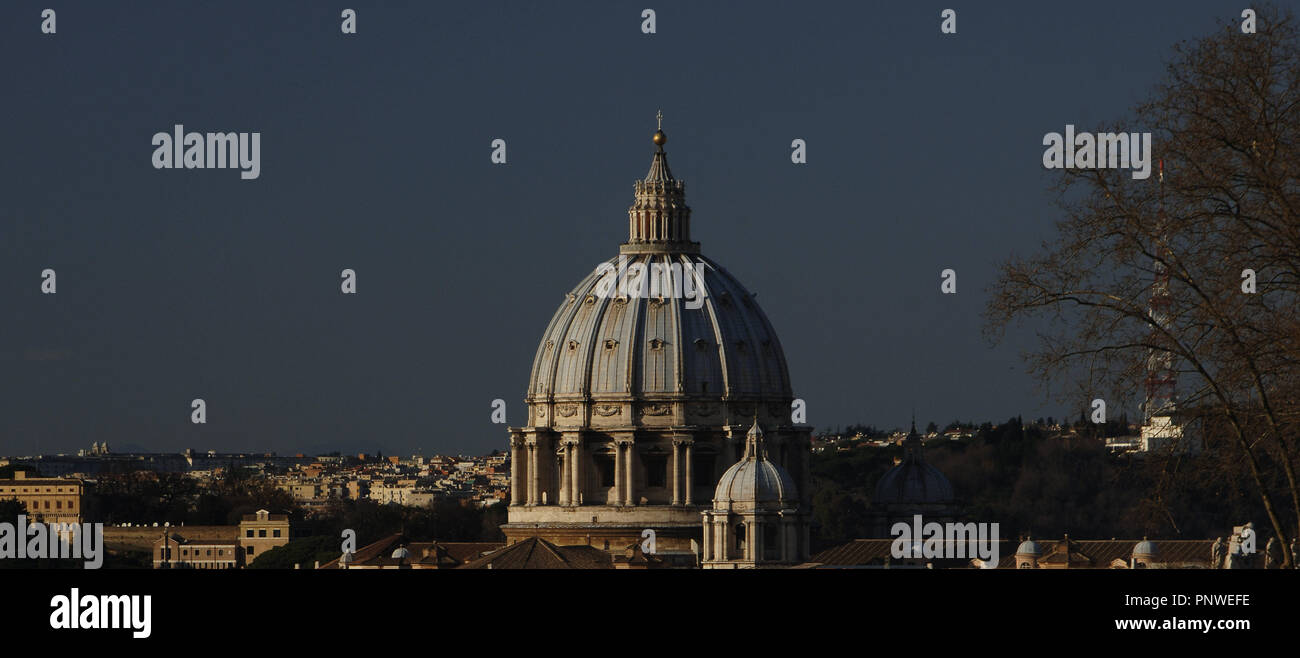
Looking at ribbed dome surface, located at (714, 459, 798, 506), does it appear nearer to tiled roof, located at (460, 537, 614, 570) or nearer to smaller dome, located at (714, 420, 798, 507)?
smaller dome, located at (714, 420, 798, 507)

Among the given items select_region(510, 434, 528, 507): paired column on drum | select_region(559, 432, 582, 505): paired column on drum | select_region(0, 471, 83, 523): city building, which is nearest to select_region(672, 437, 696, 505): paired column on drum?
select_region(559, 432, 582, 505): paired column on drum

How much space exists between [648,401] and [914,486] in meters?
12.7

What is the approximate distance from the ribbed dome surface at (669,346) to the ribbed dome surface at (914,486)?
6.64 metres

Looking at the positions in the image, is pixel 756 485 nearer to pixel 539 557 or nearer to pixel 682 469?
pixel 539 557

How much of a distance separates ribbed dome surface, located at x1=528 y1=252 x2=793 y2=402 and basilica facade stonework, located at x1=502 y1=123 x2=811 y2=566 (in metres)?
0.05

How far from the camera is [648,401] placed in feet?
407

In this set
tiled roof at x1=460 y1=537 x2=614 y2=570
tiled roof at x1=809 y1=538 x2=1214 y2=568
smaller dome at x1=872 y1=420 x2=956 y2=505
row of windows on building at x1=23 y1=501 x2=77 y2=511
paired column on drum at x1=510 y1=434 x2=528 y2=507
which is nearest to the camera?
tiled roof at x1=809 y1=538 x2=1214 y2=568

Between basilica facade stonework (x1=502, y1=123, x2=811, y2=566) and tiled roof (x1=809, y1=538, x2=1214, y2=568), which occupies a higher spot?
basilica facade stonework (x1=502, y1=123, x2=811, y2=566)

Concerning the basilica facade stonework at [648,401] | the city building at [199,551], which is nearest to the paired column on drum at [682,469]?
the basilica facade stonework at [648,401]

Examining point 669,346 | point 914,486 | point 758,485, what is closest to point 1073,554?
point 758,485

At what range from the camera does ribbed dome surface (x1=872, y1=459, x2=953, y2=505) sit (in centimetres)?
12212

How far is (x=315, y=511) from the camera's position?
190 metres

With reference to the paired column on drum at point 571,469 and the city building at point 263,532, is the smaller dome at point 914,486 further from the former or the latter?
the city building at point 263,532
